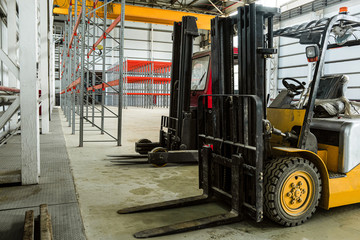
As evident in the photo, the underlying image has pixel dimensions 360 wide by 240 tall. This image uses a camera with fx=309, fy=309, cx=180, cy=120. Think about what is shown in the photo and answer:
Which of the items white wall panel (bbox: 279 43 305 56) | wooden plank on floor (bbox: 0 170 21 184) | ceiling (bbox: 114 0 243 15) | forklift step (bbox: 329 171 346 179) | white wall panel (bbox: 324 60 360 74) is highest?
ceiling (bbox: 114 0 243 15)

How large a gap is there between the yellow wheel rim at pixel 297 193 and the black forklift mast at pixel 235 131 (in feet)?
1.04

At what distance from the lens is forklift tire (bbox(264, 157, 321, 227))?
8.75 feet

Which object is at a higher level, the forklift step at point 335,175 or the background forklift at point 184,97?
the background forklift at point 184,97

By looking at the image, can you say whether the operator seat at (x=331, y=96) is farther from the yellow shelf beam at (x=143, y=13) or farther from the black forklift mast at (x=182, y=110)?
the yellow shelf beam at (x=143, y=13)

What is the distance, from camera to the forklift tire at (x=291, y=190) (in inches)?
105

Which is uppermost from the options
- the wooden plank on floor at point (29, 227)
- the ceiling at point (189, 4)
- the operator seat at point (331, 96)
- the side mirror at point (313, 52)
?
the ceiling at point (189, 4)

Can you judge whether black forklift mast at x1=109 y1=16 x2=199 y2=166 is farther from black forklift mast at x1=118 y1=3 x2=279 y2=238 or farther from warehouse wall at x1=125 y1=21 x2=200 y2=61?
warehouse wall at x1=125 y1=21 x2=200 y2=61

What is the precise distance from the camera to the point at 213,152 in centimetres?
325

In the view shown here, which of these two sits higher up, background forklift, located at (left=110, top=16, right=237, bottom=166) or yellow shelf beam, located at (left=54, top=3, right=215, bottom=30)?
yellow shelf beam, located at (left=54, top=3, right=215, bottom=30)

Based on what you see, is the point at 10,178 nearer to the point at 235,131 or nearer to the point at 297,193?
the point at 235,131

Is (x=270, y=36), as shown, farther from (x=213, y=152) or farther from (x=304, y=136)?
(x=213, y=152)

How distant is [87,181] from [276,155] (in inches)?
96.2

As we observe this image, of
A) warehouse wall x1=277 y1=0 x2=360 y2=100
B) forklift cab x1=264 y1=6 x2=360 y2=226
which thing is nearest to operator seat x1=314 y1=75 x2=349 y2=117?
forklift cab x1=264 y1=6 x2=360 y2=226

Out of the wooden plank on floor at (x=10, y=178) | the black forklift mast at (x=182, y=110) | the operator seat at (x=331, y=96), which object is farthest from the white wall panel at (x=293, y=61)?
the wooden plank on floor at (x=10, y=178)
